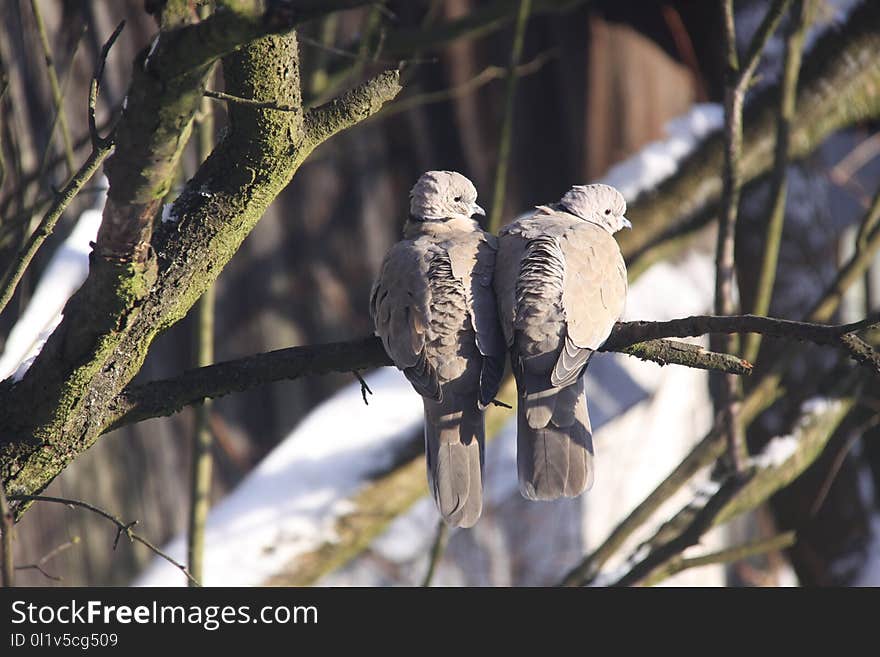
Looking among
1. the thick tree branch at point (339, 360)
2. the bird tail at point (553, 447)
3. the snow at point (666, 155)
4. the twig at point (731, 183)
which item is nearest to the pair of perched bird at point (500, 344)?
the bird tail at point (553, 447)

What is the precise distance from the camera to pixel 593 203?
2.87m

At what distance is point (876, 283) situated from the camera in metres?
4.58

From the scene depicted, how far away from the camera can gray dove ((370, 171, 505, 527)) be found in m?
2.26

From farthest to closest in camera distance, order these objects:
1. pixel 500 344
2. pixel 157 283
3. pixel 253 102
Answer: pixel 500 344 → pixel 157 283 → pixel 253 102

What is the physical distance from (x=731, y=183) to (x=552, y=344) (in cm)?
87

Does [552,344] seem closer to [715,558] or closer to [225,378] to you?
[225,378]

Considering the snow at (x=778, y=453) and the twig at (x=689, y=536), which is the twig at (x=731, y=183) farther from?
the snow at (x=778, y=453)

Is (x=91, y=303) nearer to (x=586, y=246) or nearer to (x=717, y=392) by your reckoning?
(x=586, y=246)

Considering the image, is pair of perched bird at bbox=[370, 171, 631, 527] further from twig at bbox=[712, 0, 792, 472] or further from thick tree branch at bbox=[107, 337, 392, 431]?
twig at bbox=[712, 0, 792, 472]

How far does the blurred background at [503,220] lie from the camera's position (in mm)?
3861

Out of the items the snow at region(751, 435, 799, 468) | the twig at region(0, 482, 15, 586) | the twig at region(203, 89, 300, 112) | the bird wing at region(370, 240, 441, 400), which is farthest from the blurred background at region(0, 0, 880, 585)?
the twig at region(0, 482, 15, 586)

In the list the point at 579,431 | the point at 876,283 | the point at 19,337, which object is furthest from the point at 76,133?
the point at 876,283

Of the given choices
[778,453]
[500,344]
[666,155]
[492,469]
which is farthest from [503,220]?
[500,344]

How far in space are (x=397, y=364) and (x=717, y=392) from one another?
1368 millimetres
